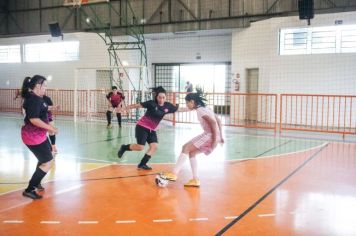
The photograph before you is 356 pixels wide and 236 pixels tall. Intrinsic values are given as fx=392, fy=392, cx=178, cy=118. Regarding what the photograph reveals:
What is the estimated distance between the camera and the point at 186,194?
6.45m

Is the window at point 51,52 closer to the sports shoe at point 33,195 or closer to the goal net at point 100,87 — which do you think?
the goal net at point 100,87

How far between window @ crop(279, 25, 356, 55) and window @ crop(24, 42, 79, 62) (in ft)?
43.4

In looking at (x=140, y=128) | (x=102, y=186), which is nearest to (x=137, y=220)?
(x=102, y=186)

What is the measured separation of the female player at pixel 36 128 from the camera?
572 centimetres

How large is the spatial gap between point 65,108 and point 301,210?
21041 millimetres

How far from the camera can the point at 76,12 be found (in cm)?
2505

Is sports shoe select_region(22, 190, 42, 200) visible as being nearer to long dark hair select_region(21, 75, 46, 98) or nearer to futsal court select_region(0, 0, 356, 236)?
futsal court select_region(0, 0, 356, 236)

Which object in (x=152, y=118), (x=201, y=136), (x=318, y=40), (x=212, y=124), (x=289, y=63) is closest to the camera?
(x=212, y=124)

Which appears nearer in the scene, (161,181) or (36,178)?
(36,178)

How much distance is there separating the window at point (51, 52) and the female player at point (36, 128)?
19.6m

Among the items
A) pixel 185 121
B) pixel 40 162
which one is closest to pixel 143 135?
pixel 40 162

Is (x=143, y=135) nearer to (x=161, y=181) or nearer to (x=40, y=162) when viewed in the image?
(x=161, y=181)

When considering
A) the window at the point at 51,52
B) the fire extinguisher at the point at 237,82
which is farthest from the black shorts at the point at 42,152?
the window at the point at 51,52

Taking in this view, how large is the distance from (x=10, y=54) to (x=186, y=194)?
997 inches
